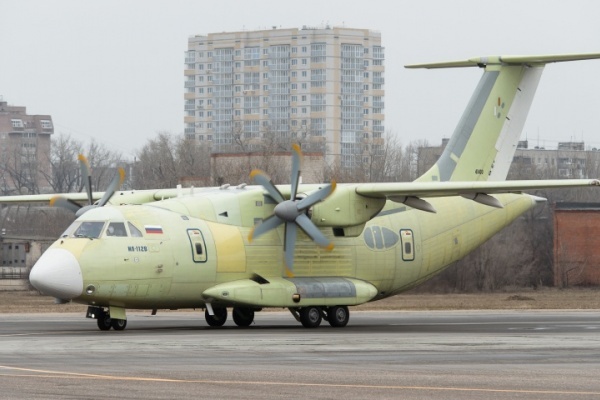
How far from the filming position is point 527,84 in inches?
1491

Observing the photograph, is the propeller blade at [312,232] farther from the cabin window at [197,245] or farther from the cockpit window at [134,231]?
the cockpit window at [134,231]

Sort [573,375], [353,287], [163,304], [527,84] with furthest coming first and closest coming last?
[527,84] < [353,287] < [163,304] < [573,375]

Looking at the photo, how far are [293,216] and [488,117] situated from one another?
8786 millimetres

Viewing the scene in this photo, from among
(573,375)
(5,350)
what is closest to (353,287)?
(5,350)

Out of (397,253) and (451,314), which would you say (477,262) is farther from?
(397,253)

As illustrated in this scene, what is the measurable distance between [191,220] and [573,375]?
15.2 m

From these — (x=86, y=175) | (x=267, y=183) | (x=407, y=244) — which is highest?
(x=86, y=175)

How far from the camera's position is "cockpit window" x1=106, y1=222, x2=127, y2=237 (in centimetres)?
3025

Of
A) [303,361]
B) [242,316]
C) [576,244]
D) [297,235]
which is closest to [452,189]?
[297,235]

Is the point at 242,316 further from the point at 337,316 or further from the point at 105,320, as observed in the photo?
the point at 105,320

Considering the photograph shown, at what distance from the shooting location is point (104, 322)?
30969mm

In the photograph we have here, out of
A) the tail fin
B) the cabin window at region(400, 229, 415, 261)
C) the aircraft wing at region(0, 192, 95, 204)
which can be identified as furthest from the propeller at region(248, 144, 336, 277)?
the aircraft wing at region(0, 192, 95, 204)

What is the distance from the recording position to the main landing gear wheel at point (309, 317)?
108 feet

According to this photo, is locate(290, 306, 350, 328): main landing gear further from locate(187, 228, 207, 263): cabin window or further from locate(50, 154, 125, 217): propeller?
locate(50, 154, 125, 217): propeller
